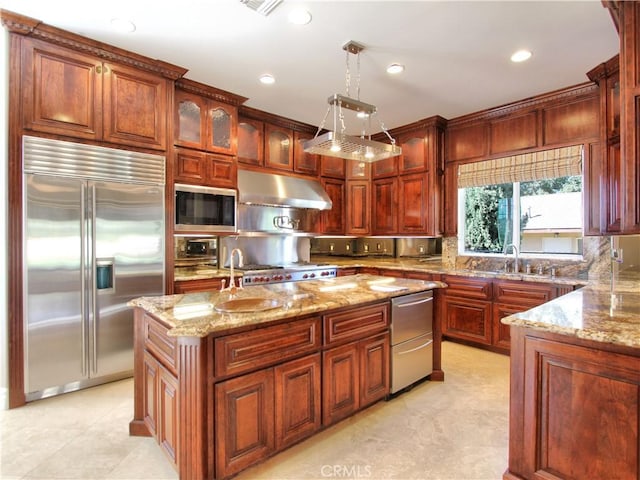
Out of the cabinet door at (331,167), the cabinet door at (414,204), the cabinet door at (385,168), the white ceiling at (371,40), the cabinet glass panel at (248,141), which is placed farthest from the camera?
the cabinet door at (331,167)

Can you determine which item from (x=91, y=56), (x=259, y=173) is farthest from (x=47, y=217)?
(x=259, y=173)

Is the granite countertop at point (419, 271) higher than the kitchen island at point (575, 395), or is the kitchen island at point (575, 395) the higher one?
the granite countertop at point (419, 271)

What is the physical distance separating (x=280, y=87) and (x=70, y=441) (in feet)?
11.0

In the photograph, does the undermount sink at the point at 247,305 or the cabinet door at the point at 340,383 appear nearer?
the undermount sink at the point at 247,305

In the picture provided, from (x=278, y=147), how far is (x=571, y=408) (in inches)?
156

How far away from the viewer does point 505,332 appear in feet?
11.6

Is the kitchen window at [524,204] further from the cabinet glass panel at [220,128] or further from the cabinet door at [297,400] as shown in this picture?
the cabinet door at [297,400]

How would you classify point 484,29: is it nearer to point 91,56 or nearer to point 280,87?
point 280,87

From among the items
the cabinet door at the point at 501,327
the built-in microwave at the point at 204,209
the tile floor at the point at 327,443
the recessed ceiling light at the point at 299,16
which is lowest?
the tile floor at the point at 327,443

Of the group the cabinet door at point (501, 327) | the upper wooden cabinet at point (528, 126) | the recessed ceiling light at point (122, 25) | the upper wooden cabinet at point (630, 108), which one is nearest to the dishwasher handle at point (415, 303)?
the cabinet door at point (501, 327)

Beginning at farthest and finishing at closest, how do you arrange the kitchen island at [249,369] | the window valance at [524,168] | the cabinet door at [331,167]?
the cabinet door at [331,167]
the window valance at [524,168]
the kitchen island at [249,369]

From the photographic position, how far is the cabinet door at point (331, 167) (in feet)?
16.1

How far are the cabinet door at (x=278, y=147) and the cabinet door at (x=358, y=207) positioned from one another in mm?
1102

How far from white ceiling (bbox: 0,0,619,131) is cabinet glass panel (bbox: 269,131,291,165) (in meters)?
0.88
